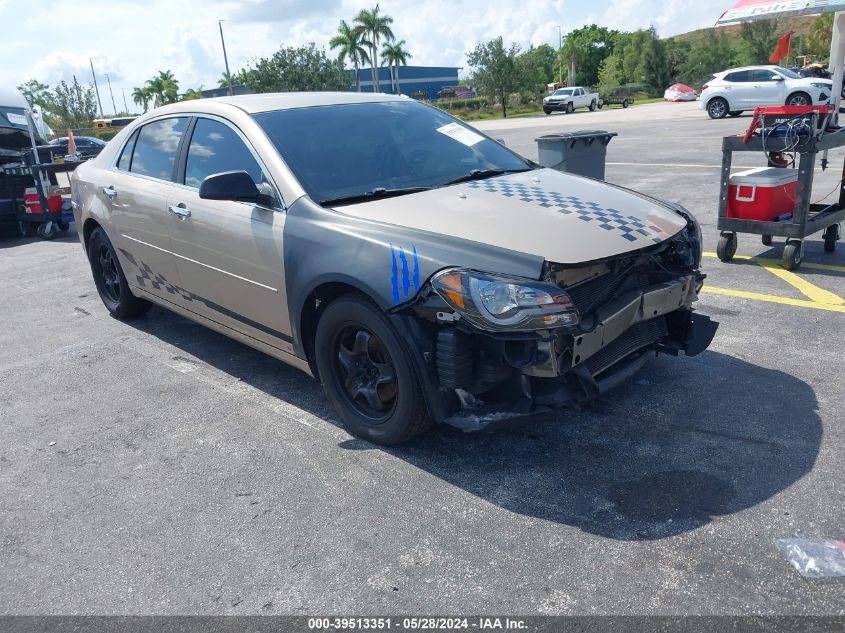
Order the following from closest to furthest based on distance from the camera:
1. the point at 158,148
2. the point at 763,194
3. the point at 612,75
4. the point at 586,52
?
the point at 158,148 → the point at 763,194 → the point at 612,75 → the point at 586,52

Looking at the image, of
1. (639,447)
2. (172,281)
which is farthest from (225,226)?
(639,447)

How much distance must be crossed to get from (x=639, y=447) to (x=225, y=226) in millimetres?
2531

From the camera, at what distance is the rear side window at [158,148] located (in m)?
4.70

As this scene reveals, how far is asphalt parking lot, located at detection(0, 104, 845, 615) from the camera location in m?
2.56

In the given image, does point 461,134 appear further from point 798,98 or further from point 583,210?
point 798,98

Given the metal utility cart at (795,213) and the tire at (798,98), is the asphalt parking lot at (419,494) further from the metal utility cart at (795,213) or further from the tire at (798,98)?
the tire at (798,98)

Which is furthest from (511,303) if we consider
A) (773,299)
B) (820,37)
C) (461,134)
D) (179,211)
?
(820,37)

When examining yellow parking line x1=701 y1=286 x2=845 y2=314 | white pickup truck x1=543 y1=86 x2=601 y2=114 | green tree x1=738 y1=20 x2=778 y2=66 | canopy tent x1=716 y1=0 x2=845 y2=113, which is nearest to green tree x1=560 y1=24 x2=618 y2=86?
green tree x1=738 y1=20 x2=778 y2=66

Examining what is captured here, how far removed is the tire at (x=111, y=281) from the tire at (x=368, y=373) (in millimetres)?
2747

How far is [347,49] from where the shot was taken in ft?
216

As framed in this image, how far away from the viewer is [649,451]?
3.36 metres

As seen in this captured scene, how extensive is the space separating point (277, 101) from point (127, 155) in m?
1.62

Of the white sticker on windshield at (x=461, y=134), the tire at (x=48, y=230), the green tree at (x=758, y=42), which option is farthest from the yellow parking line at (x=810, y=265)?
the green tree at (x=758, y=42)

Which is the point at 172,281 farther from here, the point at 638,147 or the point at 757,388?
the point at 638,147
